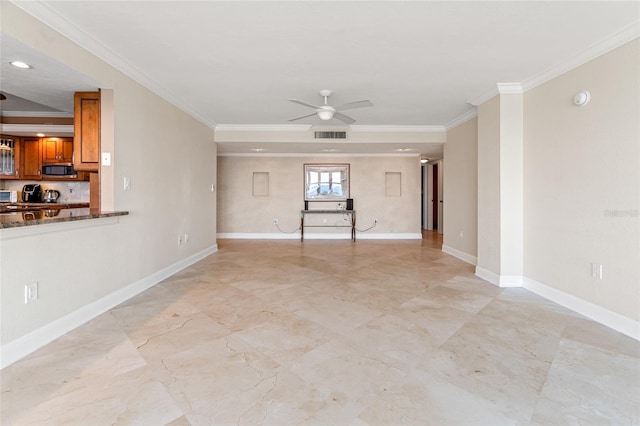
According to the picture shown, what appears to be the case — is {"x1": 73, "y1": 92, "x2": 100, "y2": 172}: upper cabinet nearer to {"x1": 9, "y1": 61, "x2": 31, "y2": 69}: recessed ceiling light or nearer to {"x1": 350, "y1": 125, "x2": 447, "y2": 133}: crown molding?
{"x1": 9, "y1": 61, "x2": 31, "y2": 69}: recessed ceiling light

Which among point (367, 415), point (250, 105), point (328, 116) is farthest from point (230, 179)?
point (367, 415)

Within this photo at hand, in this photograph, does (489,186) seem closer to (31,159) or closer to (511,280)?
(511,280)

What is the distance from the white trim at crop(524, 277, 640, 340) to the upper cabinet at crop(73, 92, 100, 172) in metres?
4.73

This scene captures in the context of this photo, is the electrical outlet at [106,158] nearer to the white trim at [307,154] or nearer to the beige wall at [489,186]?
the beige wall at [489,186]

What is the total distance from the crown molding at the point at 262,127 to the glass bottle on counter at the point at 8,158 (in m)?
3.51

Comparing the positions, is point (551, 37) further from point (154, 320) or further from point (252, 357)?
point (154, 320)

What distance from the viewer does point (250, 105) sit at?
4402mm

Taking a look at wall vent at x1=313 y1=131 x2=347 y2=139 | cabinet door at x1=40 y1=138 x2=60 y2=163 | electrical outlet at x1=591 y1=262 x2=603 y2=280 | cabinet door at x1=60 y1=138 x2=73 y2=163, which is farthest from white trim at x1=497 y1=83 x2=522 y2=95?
cabinet door at x1=40 y1=138 x2=60 y2=163

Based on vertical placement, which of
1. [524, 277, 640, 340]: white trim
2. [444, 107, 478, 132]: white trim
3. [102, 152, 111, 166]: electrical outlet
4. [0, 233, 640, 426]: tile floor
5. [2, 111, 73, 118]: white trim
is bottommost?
[0, 233, 640, 426]: tile floor

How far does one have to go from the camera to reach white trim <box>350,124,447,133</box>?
5668 millimetres

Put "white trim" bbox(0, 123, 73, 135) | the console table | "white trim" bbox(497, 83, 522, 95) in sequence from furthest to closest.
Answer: the console table → "white trim" bbox(0, 123, 73, 135) → "white trim" bbox(497, 83, 522, 95)

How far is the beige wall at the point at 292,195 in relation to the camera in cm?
760

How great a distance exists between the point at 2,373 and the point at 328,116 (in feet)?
12.0

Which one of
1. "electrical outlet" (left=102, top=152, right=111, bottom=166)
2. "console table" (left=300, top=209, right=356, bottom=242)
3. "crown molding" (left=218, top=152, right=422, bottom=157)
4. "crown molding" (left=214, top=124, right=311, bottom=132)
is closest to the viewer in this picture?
"electrical outlet" (left=102, top=152, right=111, bottom=166)
